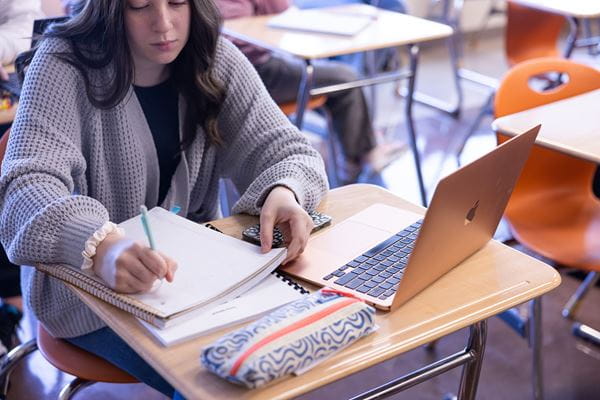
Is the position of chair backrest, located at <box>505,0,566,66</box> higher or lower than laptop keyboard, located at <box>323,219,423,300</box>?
lower

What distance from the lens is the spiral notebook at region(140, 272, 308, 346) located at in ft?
3.09

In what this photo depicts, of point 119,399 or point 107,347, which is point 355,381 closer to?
point 119,399

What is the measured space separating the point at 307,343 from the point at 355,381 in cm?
119

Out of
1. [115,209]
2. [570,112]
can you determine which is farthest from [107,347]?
[570,112]

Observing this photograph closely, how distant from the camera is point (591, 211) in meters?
1.98

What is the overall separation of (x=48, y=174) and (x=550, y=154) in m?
1.35

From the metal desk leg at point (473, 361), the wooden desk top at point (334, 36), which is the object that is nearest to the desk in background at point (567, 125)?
the metal desk leg at point (473, 361)

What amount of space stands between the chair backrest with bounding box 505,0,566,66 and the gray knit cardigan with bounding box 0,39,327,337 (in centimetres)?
213

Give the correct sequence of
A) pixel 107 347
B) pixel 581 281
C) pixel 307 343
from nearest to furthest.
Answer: pixel 307 343
pixel 107 347
pixel 581 281

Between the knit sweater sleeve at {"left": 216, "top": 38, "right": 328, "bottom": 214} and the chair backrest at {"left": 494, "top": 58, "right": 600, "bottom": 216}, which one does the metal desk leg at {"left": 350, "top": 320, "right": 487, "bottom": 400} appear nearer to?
the knit sweater sleeve at {"left": 216, "top": 38, "right": 328, "bottom": 214}

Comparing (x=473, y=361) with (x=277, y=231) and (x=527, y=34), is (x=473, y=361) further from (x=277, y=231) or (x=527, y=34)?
(x=527, y=34)

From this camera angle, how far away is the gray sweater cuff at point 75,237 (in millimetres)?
1043

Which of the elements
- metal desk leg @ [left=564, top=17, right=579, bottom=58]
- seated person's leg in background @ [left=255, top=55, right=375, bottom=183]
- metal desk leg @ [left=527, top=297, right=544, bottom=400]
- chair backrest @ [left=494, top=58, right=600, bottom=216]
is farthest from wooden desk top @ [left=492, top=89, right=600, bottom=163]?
metal desk leg @ [left=564, top=17, right=579, bottom=58]

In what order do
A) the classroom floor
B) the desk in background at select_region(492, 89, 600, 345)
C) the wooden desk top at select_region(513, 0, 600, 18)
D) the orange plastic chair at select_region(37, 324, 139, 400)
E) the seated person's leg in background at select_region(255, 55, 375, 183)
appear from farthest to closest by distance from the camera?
the wooden desk top at select_region(513, 0, 600, 18)
the seated person's leg in background at select_region(255, 55, 375, 183)
the classroom floor
the desk in background at select_region(492, 89, 600, 345)
the orange plastic chair at select_region(37, 324, 139, 400)
